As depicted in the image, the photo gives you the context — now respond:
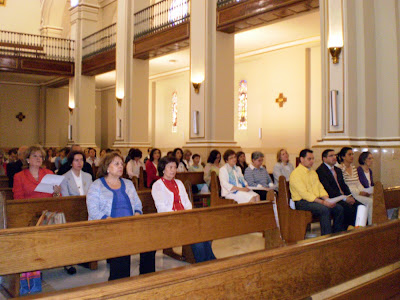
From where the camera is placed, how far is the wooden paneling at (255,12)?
8336 mm

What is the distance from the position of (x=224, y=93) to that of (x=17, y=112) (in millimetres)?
14693

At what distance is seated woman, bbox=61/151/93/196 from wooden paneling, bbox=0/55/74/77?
12.8m

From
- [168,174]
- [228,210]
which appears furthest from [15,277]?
[228,210]

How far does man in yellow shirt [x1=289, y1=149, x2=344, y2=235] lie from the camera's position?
520 centimetres

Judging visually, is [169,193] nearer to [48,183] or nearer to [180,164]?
[48,183]

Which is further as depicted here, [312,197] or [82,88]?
[82,88]

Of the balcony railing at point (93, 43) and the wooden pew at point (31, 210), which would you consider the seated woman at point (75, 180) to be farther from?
the balcony railing at point (93, 43)

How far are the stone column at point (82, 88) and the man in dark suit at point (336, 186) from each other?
1283cm

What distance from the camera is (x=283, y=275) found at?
1884 mm

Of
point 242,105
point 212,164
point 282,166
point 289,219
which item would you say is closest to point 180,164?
point 212,164

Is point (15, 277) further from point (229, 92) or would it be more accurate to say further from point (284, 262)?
point (229, 92)

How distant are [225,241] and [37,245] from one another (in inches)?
140

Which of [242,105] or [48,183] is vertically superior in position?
[242,105]

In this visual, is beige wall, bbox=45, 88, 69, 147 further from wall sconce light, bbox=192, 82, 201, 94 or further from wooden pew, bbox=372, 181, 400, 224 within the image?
wooden pew, bbox=372, 181, 400, 224
